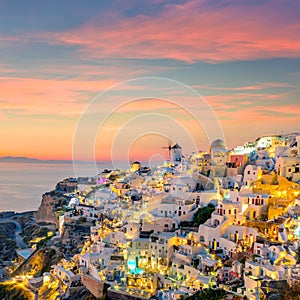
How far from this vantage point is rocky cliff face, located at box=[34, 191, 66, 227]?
36.2 metres

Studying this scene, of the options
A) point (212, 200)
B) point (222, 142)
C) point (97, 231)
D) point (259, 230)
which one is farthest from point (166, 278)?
point (222, 142)

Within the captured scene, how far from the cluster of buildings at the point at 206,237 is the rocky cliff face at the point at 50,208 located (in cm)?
1196

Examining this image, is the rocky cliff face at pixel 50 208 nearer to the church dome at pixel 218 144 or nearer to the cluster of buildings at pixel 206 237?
the cluster of buildings at pixel 206 237

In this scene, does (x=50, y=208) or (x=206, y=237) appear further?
(x=50, y=208)

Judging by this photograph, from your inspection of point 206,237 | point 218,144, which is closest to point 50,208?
point 218,144

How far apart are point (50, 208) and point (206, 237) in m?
23.2

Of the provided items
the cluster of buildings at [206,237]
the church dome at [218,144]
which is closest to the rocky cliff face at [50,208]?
the cluster of buildings at [206,237]

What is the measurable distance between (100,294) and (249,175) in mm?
8926

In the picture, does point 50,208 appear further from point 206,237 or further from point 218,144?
point 206,237

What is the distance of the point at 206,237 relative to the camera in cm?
1666

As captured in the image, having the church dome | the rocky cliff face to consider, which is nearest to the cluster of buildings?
the church dome

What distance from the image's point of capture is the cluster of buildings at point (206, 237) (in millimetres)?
14023

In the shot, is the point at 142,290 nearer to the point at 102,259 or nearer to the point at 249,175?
the point at 102,259

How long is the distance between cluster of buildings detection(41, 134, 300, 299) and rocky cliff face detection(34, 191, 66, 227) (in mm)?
11963
